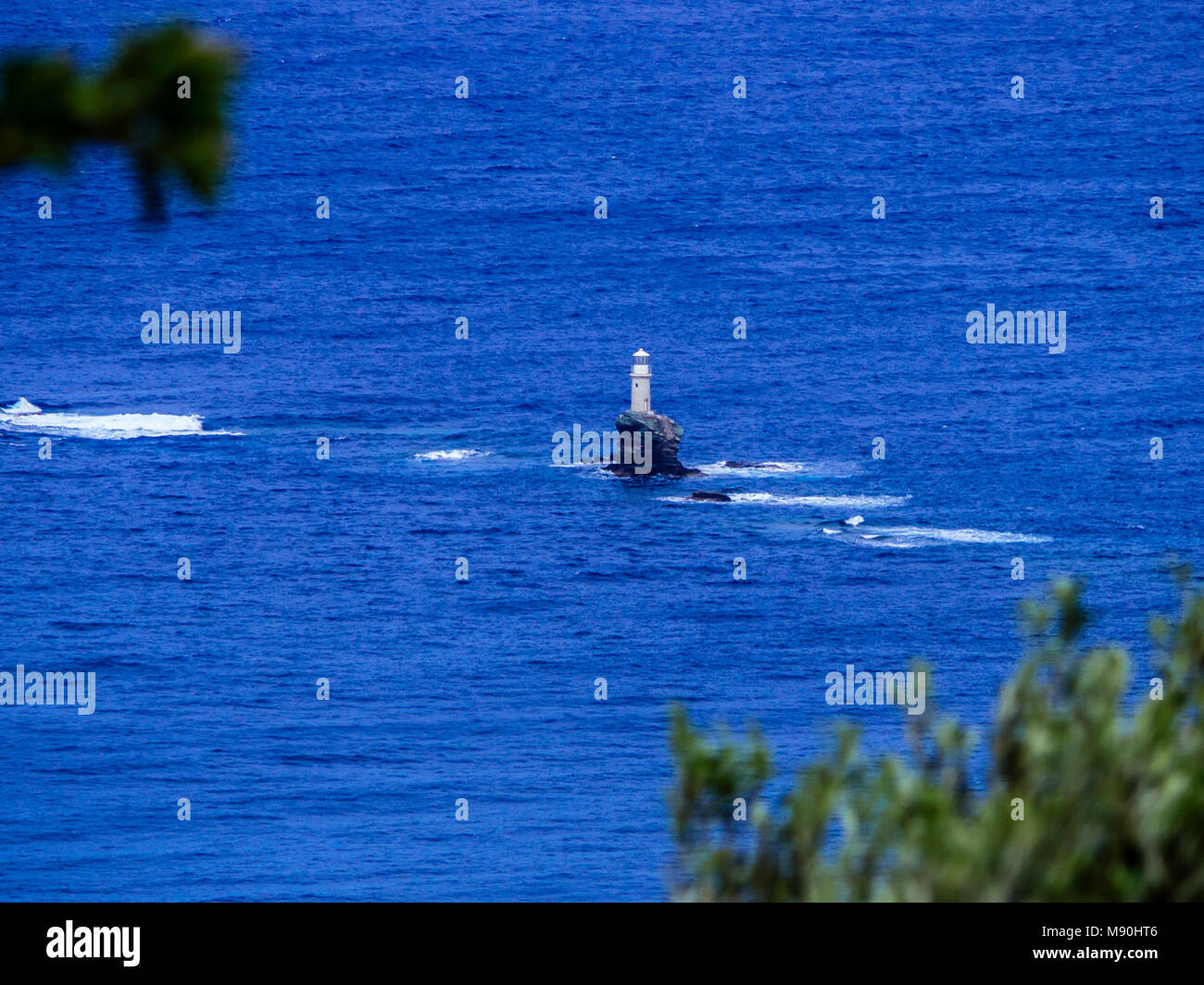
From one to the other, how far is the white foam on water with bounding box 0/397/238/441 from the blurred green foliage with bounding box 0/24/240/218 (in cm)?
12648

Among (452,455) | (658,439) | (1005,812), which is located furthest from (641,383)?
(1005,812)

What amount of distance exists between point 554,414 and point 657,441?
2176 cm

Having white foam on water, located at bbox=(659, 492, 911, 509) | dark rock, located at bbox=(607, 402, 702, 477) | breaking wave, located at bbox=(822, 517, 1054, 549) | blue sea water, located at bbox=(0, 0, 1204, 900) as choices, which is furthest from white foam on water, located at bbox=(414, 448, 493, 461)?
breaking wave, located at bbox=(822, 517, 1054, 549)

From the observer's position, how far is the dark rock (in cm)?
10594

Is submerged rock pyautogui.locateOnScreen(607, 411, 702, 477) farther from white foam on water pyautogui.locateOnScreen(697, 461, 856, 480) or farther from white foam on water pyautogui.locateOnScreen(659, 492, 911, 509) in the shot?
white foam on water pyautogui.locateOnScreen(659, 492, 911, 509)

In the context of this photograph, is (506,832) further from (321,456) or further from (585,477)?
(321,456)

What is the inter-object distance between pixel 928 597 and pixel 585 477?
23655 mm

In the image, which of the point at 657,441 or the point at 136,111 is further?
the point at 657,441

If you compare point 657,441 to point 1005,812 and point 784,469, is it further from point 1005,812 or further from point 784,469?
point 1005,812

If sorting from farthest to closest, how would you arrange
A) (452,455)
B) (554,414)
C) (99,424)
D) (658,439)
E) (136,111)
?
(99,424), (554,414), (452,455), (658,439), (136,111)

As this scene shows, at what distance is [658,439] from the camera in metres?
108

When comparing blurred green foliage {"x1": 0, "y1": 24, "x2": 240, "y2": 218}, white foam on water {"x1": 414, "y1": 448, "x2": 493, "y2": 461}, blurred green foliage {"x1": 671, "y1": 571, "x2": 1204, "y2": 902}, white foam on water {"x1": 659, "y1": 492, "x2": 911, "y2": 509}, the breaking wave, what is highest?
white foam on water {"x1": 414, "y1": 448, "x2": 493, "y2": 461}

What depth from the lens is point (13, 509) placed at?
121m
